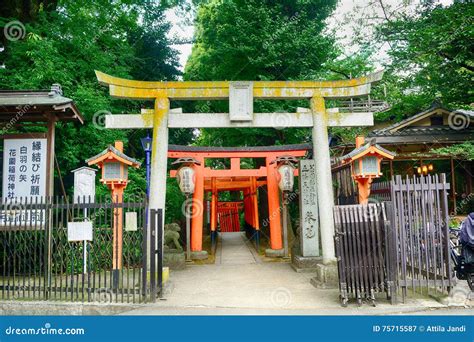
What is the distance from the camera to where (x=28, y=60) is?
1364 cm

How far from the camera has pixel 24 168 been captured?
9.91m

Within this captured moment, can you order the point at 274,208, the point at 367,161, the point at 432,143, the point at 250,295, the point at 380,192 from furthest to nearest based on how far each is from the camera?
the point at 432,143 < the point at 274,208 < the point at 380,192 < the point at 367,161 < the point at 250,295

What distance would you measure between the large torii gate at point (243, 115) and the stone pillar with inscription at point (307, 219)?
8.42ft

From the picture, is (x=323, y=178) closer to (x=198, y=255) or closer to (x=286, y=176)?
(x=286, y=176)

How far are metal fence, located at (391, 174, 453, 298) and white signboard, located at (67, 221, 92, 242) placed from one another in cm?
636

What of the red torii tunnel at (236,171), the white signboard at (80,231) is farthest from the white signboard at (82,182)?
the red torii tunnel at (236,171)

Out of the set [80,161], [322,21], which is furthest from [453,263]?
[322,21]

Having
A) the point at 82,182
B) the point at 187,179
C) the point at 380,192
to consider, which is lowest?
the point at 380,192

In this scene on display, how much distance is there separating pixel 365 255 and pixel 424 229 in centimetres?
142

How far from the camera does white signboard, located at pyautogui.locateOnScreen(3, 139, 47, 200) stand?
32.1 feet

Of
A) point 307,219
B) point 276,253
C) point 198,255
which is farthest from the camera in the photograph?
point 276,253

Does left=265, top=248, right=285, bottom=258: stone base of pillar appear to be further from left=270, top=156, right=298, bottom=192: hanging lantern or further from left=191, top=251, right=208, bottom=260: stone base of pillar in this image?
left=270, top=156, right=298, bottom=192: hanging lantern

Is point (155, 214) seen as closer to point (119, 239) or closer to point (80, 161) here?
point (119, 239)

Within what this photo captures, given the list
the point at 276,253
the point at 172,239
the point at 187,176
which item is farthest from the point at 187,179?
the point at 276,253
